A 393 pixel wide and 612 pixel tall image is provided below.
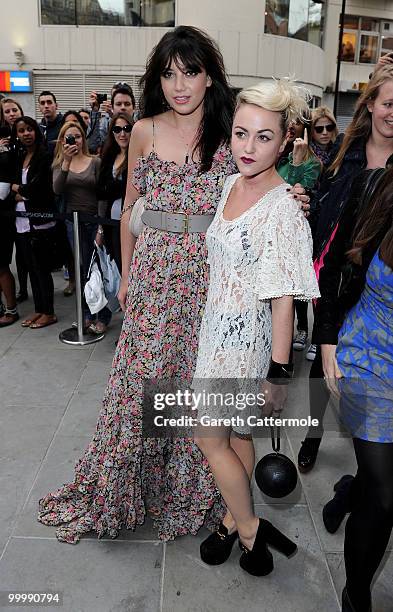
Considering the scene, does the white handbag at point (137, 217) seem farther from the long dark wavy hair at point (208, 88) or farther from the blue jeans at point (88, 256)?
the blue jeans at point (88, 256)

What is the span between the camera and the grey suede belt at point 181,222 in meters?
2.20

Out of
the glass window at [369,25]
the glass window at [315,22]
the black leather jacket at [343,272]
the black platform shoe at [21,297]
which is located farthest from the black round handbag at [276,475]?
the glass window at [369,25]

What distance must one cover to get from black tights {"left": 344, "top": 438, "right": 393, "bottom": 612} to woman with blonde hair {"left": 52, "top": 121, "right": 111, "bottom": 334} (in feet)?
11.7

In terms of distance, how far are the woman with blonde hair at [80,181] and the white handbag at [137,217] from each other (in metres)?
2.57

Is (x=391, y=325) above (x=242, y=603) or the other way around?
above

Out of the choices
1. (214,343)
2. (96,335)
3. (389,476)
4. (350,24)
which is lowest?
(96,335)

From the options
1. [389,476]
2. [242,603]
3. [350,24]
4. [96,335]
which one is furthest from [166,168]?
[350,24]

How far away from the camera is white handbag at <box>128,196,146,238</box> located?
235 centimetres

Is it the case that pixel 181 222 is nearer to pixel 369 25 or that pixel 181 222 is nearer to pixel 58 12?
pixel 58 12

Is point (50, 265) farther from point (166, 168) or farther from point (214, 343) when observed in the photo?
point (214, 343)

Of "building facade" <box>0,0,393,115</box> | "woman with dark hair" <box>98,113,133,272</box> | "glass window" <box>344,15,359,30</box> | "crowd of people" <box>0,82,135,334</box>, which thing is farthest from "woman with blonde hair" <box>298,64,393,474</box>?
"glass window" <box>344,15,359,30</box>

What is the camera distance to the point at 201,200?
2184mm

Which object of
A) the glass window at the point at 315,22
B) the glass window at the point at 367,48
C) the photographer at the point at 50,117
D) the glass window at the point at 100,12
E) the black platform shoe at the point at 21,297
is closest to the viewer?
the black platform shoe at the point at 21,297

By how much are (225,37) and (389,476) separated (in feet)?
53.0
